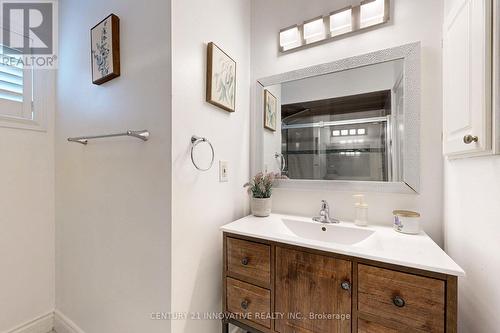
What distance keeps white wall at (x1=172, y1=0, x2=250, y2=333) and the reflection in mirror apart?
13.8 inches

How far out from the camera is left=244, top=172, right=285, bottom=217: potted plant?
4.64ft

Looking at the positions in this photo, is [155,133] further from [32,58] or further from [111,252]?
[32,58]

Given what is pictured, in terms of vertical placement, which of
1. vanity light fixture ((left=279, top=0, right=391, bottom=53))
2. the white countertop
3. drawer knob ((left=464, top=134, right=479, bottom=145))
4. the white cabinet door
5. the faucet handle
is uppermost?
vanity light fixture ((left=279, top=0, right=391, bottom=53))

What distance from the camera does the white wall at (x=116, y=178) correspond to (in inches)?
39.5

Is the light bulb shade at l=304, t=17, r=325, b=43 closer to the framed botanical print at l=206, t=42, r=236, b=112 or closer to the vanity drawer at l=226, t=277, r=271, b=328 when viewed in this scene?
the framed botanical print at l=206, t=42, r=236, b=112

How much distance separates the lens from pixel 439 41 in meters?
1.11

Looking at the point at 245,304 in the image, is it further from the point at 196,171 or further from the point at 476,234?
the point at 476,234

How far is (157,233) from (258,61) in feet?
4.55

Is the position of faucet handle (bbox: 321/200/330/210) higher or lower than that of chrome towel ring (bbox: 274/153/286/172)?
lower

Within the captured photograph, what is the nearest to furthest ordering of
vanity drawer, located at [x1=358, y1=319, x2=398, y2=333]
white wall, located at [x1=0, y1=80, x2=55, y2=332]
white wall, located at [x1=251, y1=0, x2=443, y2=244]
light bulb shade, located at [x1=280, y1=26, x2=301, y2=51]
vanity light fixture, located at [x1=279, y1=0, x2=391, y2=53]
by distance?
1. vanity drawer, located at [x1=358, y1=319, x2=398, y2=333]
2. white wall, located at [x1=251, y1=0, x2=443, y2=244]
3. vanity light fixture, located at [x1=279, y1=0, x2=391, y2=53]
4. white wall, located at [x1=0, y1=80, x2=55, y2=332]
5. light bulb shade, located at [x1=280, y1=26, x2=301, y2=51]

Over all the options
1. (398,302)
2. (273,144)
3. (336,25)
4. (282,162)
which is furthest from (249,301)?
(336,25)

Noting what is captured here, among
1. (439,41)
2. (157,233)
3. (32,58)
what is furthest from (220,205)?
(32,58)

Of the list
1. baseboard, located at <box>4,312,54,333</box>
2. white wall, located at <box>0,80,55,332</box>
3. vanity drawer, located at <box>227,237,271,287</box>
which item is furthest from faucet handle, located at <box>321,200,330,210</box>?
baseboard, located at <box>4,312,54,333</box>

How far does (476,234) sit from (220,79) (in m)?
1.38
